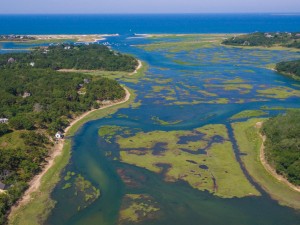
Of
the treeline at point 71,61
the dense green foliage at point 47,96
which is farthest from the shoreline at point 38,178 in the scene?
the treeline at point 71,61

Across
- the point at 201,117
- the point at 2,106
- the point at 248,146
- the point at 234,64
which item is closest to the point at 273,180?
the point at 248,146

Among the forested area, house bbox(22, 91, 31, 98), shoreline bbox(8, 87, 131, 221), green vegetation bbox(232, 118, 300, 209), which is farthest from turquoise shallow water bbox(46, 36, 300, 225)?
house bbox(22, 91, 31, 98)

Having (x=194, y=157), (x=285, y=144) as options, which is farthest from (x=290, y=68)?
(x=194, y=157)

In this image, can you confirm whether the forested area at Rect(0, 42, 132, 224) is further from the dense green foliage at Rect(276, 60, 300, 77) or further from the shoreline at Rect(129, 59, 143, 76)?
the dense green foliage at Rect(276, 60, 300, 77)

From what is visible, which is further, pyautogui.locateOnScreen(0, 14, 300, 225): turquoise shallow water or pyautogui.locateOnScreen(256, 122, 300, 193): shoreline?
pyautogui.locateOnScreen(256, 122, 300, 193): shoreline

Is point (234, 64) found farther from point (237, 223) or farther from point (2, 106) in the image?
point (237, 223)

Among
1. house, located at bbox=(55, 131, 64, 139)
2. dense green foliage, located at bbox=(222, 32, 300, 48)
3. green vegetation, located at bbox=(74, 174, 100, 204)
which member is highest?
dense green foliage, located at bbox=(222, 32, 300, 48)
